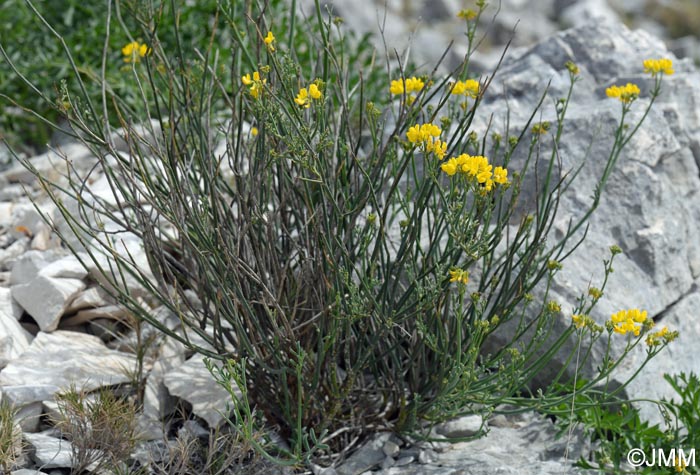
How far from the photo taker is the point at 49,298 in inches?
119

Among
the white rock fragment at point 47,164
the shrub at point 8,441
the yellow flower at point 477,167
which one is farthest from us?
the white rock fragment at point 47,164

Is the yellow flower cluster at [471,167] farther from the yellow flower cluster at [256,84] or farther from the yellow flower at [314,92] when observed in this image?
the yellow flower cluster at [256,84]

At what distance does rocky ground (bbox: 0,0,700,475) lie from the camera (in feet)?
8.68

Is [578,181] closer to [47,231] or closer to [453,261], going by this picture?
[453,261]

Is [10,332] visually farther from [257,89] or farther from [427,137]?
[427,137]

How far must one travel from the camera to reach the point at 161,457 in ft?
8.29

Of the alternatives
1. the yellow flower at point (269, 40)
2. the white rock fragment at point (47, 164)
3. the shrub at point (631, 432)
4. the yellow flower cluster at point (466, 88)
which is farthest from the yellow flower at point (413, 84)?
the white rock fragment at point (47, 164)

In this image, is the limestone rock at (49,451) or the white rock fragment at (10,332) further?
the white rock fragment at (10,332)

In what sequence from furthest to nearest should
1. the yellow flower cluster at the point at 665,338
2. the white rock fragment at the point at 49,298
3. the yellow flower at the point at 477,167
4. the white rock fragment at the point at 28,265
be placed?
the white rock fragment at the point at 28,265
the white rock fragment at the point at 49,298
the yellow flower cluster at the point at 665,338
the yellow flower at the point at 477,167

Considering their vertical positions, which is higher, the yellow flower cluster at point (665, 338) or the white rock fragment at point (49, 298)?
the white rock fragment at point (49, 298)

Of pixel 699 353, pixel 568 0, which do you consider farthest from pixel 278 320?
pixel 568 0

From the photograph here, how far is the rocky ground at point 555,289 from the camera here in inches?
104

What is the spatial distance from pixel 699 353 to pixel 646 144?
85 centimetres
